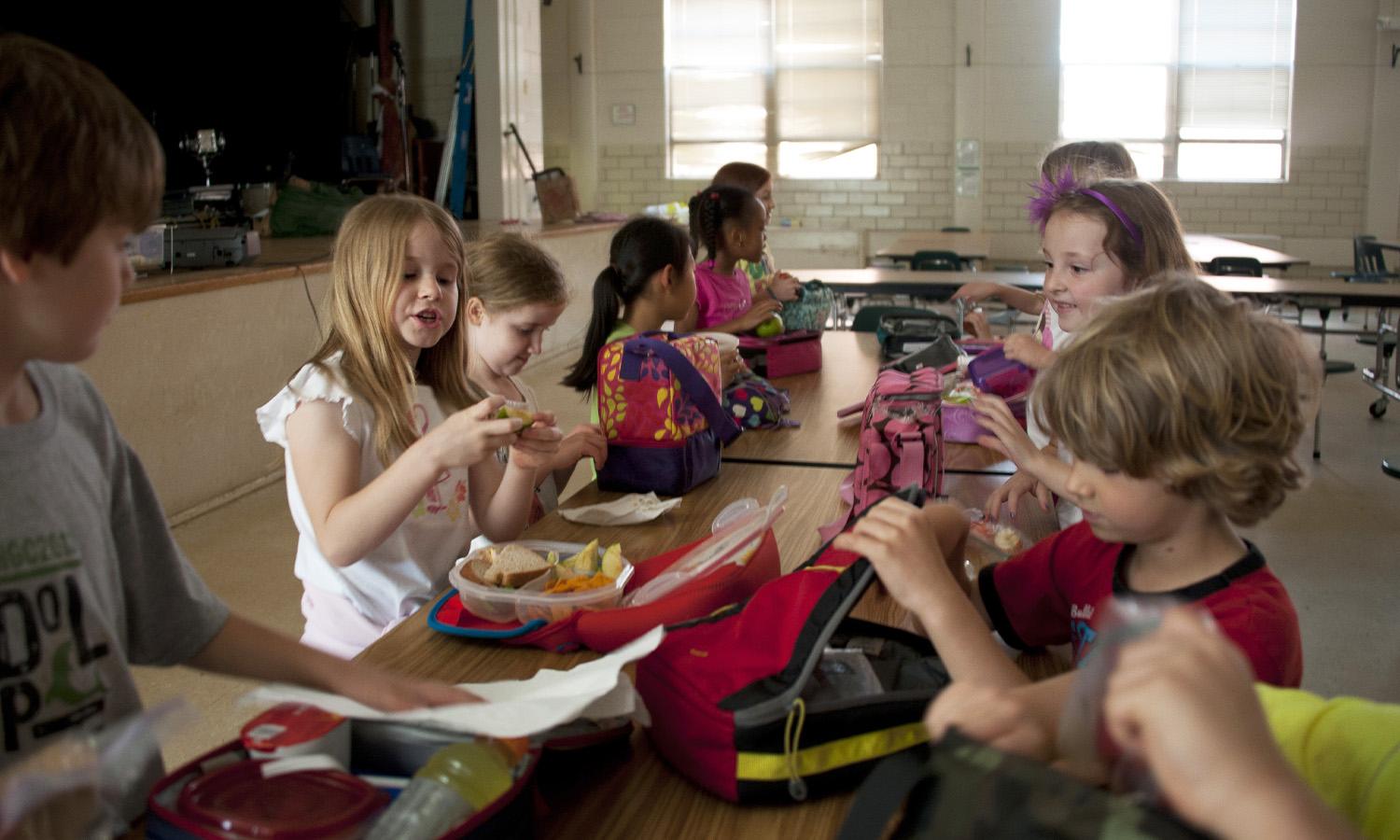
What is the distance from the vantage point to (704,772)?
1.13 metres

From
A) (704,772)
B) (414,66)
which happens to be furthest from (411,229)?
(414,66)

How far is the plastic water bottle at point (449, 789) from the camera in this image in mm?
904

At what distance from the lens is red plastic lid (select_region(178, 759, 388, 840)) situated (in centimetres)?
88

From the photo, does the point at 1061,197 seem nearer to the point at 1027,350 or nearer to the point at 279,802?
the point at 1027,350

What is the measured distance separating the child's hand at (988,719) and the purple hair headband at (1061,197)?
1664 mm

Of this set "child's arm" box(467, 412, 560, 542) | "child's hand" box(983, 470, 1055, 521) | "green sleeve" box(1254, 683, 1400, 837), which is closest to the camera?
"green sleeve" box(1254, 683, 1400, 837)

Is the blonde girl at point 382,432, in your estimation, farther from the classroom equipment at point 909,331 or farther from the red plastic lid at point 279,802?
the classroom equipment at point 909,331

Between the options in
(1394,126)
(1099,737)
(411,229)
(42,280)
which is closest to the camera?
(1099,737)

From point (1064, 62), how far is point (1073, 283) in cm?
954

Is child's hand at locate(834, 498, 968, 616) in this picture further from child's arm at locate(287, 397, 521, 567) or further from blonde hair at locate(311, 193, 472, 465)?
blonde hair at locate(311, 193, 472, 465)

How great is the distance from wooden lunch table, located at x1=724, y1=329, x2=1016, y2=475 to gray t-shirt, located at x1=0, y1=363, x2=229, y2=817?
1530 millimetres

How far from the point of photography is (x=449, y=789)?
943 millimetres

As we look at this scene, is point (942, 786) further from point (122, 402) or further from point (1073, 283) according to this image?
point (122, 402)

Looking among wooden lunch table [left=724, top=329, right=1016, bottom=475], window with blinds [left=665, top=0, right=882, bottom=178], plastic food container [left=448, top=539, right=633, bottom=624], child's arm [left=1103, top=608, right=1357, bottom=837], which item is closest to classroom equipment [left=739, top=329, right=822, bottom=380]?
wooden lunch table [left=724, top=329, right=1016, bottom=475]
